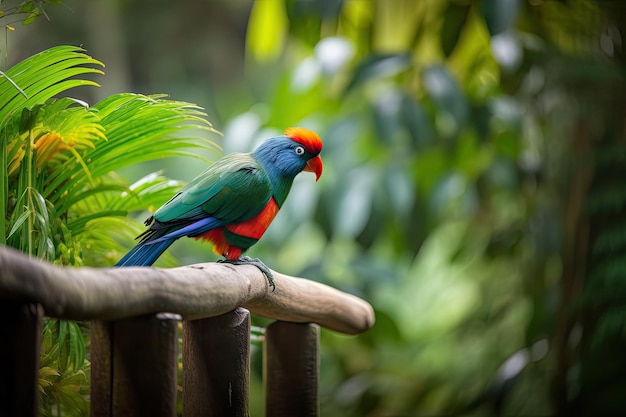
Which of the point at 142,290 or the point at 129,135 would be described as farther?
the point at 129,135

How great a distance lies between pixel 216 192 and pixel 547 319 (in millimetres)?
1677

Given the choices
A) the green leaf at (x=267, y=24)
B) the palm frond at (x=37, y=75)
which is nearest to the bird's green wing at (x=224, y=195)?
the palm frond at (x=37, y=75)

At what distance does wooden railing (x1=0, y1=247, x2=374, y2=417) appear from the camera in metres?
0.79

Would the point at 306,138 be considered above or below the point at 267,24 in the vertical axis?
below

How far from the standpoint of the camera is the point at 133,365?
3.20 ft

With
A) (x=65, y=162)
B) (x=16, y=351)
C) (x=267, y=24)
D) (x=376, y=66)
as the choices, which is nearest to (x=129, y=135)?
(x=65, y=162)

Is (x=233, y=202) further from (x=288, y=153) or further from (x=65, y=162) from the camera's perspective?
(x=65, y=162)

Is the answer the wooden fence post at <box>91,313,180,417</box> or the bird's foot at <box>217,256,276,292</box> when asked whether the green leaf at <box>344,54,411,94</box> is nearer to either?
the bird's foot at <box>217,256,276,292</box>

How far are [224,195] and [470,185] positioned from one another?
160 cm

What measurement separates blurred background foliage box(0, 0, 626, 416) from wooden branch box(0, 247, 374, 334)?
0.88 m

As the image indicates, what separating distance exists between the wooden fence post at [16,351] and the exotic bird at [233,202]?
426 mm

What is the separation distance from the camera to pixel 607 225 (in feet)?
8.24

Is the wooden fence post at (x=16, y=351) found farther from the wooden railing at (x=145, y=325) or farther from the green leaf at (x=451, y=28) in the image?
the green leaf at (x=451, y=28)

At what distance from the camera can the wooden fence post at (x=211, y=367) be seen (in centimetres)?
121
